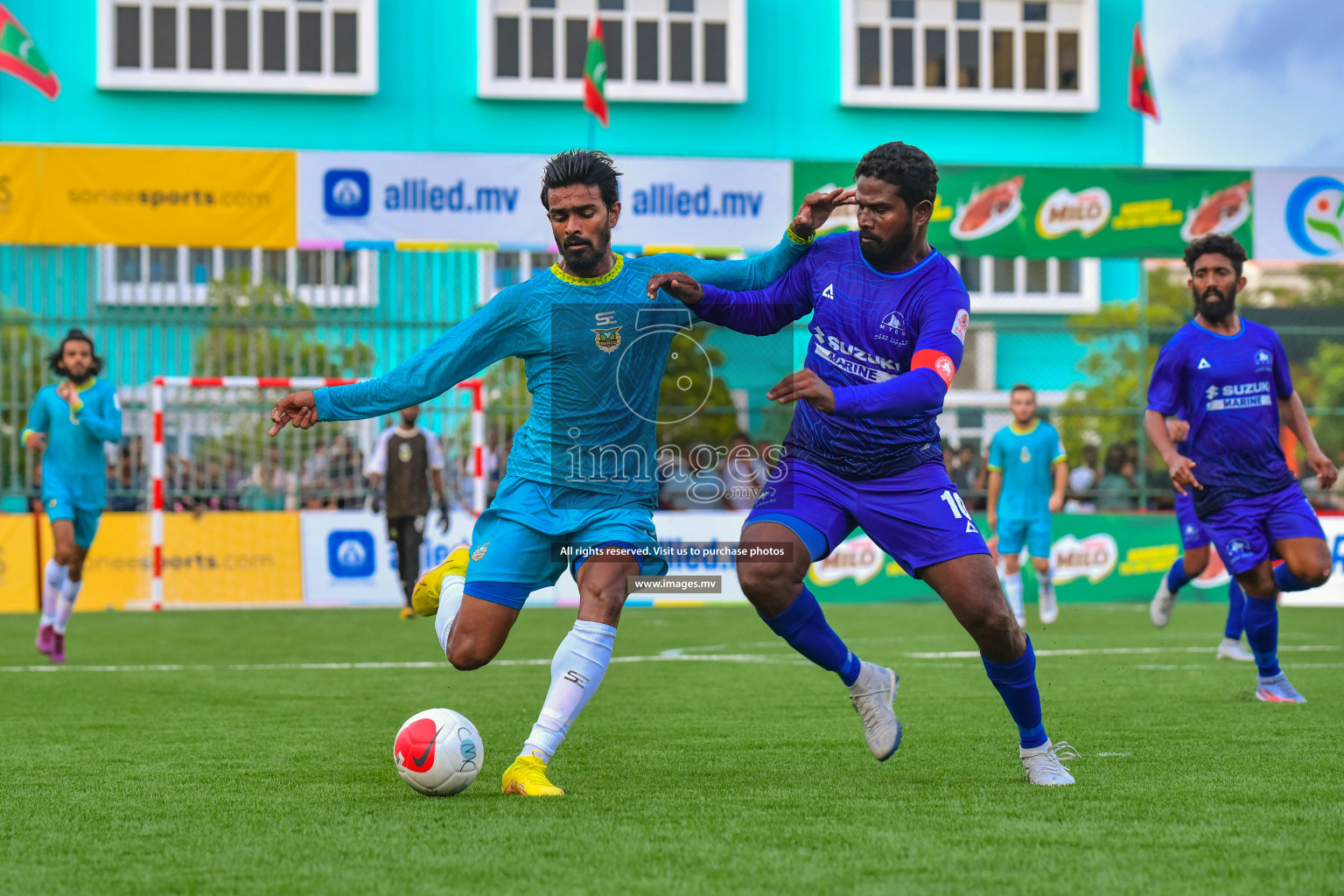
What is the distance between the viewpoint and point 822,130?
101 ft

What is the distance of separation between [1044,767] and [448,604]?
216 centimetres

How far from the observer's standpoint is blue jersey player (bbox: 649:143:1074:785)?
5.23m

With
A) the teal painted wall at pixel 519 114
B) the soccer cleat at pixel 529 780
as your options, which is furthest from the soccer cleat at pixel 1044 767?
the teal painted wall at pixel 519 114

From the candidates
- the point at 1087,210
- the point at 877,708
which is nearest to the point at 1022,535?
the point at 1087,210

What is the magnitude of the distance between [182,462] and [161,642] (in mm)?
4624

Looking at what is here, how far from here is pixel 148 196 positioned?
15.7m

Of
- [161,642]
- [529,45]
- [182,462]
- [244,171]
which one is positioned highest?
[529,45]

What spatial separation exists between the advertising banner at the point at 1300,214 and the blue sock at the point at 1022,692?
13184 mm

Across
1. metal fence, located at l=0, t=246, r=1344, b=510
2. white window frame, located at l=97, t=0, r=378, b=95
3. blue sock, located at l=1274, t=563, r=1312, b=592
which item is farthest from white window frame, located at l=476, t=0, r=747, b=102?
blue sock, located at l=1274, t=563, r=1312, b=592

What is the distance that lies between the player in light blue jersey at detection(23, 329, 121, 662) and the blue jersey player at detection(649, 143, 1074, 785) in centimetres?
671

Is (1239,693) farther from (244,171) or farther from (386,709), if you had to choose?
(244,171)

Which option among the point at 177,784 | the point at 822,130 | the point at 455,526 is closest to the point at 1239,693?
the point at 177,784

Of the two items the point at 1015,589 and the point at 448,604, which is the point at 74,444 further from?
the point at 1015,589

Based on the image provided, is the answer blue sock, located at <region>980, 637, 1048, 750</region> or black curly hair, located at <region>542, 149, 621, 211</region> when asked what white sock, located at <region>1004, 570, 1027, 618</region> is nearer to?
blue sock, located at <region>980, 637, 1048, 750</region>
